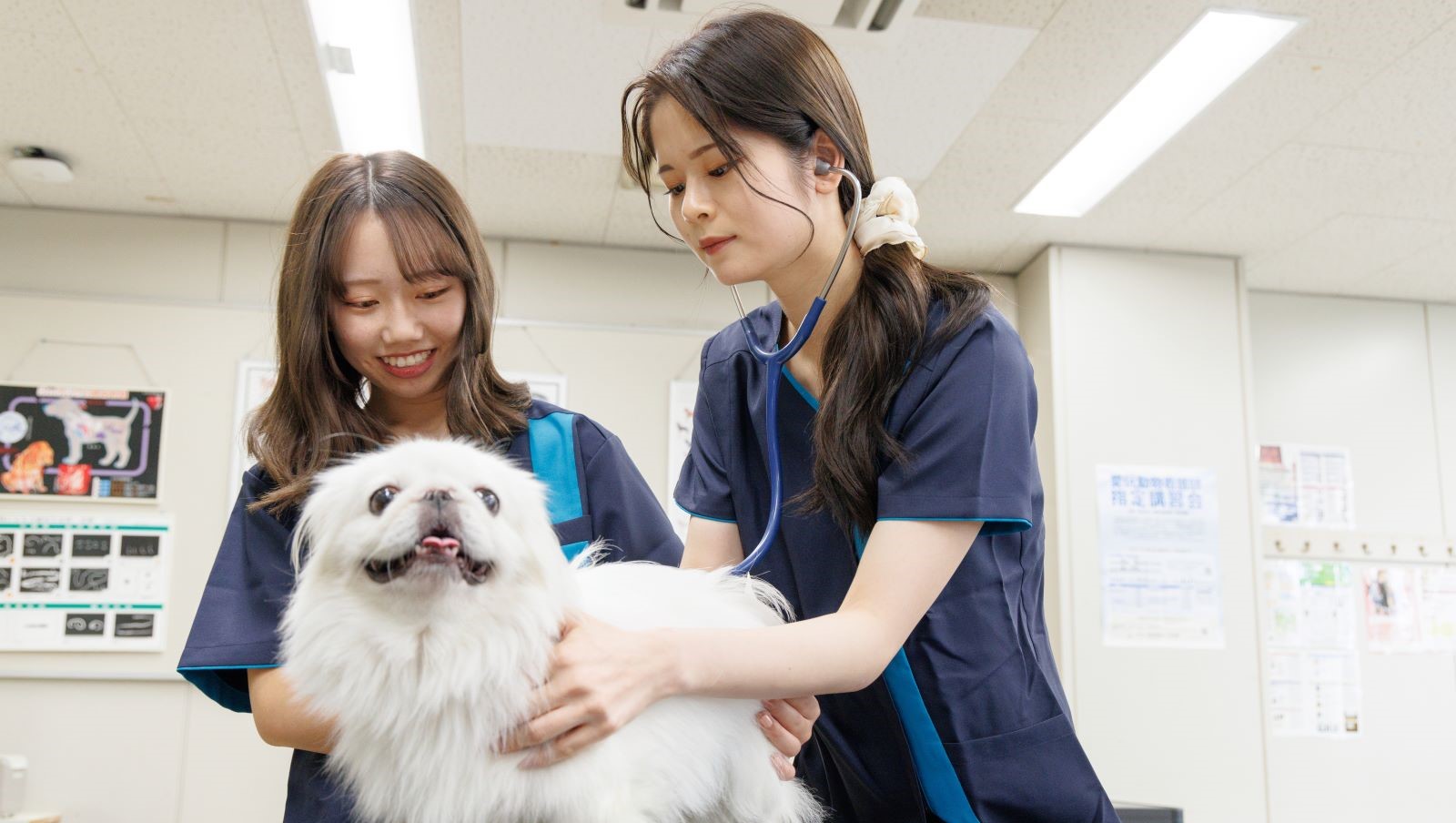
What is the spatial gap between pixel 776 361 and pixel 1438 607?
505 centimetres

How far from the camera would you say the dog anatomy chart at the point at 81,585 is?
147 inches

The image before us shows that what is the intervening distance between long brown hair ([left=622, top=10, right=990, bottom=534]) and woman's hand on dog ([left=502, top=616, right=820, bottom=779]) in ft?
1.01

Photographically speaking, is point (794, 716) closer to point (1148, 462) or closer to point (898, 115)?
point (898, 115)

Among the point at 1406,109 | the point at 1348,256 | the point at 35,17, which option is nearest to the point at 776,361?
the point at 35,17

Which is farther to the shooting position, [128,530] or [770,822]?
[128,530]

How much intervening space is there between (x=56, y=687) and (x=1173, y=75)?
4499mm

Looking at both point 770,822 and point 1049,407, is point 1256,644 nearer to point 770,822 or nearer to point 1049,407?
point 1049,407

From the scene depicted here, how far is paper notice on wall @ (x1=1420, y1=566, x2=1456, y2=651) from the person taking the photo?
4738 mm

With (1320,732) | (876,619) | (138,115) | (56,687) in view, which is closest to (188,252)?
(138,115)

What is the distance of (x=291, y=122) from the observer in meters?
3.21

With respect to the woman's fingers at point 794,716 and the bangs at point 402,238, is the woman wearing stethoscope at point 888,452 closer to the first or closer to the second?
the woman's fingers at point 794,716

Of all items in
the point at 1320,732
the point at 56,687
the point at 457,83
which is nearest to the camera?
the point at 457,83

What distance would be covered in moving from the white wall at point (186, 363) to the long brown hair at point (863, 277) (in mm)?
3008

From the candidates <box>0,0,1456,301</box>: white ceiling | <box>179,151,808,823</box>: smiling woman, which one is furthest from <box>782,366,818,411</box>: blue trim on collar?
<box>0,0,1456,301</box>: white ceiling
